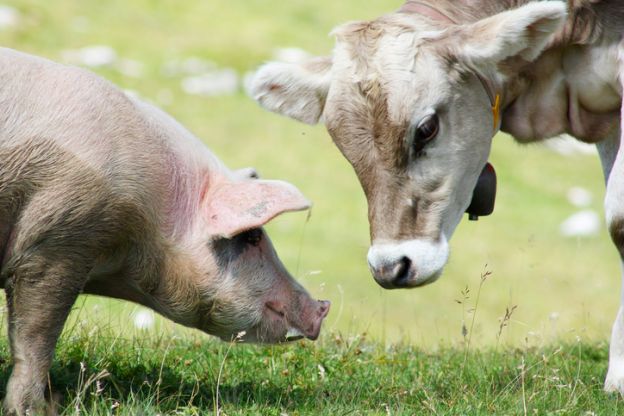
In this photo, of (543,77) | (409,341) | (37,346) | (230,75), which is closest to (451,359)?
(409,341)

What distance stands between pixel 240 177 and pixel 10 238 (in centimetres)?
160

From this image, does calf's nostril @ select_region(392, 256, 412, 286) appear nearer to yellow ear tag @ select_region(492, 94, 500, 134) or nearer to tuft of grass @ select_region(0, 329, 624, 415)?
tuft of grass @ select_region(0, 329, 624, 415)

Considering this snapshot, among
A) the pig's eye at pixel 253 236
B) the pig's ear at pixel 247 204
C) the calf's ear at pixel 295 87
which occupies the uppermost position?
the calf's ear at pixel 295 87

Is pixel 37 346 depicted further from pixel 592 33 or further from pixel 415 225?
pixel 592 33

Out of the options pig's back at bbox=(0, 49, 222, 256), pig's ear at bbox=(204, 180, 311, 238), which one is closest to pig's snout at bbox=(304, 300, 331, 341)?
pig's ear at bbox=(204, 180, 311, 238)

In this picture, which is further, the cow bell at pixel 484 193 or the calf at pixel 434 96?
the cow bell at pixel 484 193

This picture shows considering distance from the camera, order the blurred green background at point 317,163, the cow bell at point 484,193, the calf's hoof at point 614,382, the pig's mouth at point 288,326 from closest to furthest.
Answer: the calf's hoof at point 614,382 → the pig's mouth at point 288,326 → the cow bell at point 484,193 → the blurred green background at point 317,163

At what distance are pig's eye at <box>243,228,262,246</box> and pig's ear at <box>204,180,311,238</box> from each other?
0.96 ft

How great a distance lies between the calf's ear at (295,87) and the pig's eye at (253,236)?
1016 mm

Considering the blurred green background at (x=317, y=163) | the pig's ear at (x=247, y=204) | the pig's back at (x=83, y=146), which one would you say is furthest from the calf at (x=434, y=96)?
the blurred green background at (x=317, y=163)

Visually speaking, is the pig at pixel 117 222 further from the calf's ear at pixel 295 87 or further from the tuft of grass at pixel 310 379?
the calf's ear at pixel 295 87

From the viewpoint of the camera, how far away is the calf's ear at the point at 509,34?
6410 millimetres

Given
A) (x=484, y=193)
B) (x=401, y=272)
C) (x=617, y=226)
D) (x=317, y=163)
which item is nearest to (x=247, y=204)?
(x=401, y=272)

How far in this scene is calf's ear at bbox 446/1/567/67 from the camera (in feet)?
21.0
